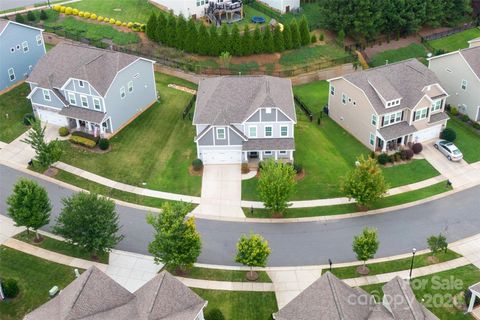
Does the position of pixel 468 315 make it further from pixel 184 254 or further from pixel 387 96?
pixel 387 96

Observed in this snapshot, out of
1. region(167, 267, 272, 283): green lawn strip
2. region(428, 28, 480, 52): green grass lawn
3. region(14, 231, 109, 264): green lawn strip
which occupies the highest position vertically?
region(428, 28, 480, 52): green grass lawn

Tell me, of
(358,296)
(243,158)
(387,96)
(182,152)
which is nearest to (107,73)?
(182,152)

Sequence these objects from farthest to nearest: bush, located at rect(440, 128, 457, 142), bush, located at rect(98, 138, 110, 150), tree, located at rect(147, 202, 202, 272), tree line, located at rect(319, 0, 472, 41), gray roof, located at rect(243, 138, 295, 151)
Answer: tree line, located at rect(319, 0, 472, 41), bush, located at rect(440, 128, 457, 142), bush, located at rect(98, 138, 110, 150), gray roof, located at rect(243, 138, 295, 151), tree, located at rect(147, 202, 202, 272)

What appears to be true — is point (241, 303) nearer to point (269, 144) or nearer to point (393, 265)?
point (393, 265)

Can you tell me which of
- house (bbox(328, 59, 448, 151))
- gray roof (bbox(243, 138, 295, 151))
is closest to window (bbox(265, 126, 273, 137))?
gray roof (bbox(243, 138, 295, 151))

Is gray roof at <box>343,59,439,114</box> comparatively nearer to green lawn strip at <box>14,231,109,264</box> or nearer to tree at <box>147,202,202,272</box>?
tree at <box>147,202,202,272</box>
